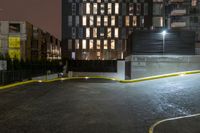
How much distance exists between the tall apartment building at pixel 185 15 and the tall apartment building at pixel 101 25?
35953 mm

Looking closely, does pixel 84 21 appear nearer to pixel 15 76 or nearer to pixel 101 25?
pixel 101 25

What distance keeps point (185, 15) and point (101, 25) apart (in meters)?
44.3

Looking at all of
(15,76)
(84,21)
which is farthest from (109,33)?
(15,76)

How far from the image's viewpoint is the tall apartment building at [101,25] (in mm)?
102062

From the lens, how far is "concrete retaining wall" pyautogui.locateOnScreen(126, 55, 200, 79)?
30266mm

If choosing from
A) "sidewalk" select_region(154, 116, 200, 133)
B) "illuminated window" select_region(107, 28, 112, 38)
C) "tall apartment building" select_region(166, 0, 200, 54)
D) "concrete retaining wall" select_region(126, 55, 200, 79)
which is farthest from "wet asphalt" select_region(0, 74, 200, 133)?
"illuminated window" select_region(107, 28, 112, 38)

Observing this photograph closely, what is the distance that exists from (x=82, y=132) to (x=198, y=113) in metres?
6.17

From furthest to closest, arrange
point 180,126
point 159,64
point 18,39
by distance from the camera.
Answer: point 18,39 → point 159,64 → point 180,126

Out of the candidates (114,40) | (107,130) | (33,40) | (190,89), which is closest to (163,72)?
(190,89)

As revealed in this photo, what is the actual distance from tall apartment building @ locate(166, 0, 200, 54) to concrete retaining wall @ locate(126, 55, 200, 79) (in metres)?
36.3

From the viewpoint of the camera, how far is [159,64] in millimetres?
30672

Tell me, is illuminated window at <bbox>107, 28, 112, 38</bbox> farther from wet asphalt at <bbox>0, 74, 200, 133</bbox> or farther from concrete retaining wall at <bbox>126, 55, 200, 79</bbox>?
wet asphalt at <bbox>0, 74, 200, 133</bbox>

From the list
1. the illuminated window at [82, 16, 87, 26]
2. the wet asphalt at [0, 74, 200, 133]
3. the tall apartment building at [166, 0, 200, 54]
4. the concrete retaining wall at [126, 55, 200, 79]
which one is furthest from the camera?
the illuminated window at [82, 16, 87, 26]

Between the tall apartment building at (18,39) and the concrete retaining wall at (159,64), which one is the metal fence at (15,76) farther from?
the tall apartment building at (18,39)
